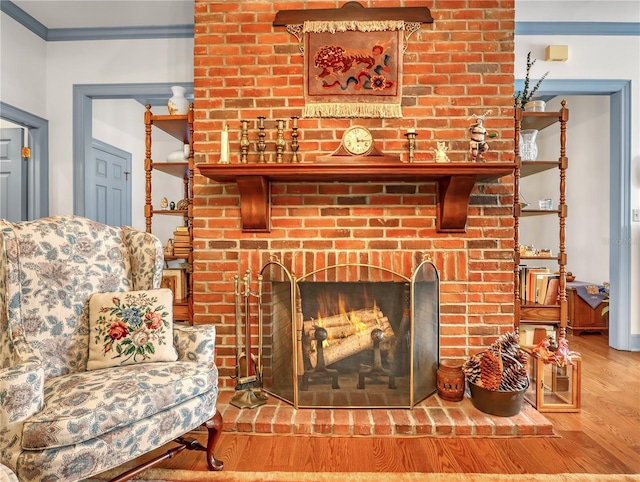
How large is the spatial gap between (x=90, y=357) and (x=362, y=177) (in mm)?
1586

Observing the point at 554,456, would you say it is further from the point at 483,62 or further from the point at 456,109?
the point at 483,62

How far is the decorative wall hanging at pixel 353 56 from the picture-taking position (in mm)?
2322

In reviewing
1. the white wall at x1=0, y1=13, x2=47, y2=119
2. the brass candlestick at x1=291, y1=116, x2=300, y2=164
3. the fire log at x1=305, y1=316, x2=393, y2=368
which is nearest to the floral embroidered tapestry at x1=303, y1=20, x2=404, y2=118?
the brass candlestick at x1=291, y1=116, x2=300, y2=164

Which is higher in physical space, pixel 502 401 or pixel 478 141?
pixel 478 141

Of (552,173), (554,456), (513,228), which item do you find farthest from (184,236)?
(552,173)

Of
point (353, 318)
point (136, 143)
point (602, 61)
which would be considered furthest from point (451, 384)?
point (136, 143)

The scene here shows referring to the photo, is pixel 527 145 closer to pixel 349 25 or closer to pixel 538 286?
pixel 538 286

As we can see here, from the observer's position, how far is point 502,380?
2.00 metres

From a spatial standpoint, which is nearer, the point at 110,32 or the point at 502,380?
the point at 502,380

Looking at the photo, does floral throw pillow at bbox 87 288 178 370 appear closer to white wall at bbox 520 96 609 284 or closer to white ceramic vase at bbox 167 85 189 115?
white ceramic vase at bbox 167 85 189 115

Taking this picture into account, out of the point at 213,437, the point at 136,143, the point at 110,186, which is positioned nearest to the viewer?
the point at 213,437

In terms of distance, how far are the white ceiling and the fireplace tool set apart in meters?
2.19

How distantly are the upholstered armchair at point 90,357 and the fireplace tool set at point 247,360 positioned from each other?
40 cm

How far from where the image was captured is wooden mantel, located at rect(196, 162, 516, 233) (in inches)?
81.4
